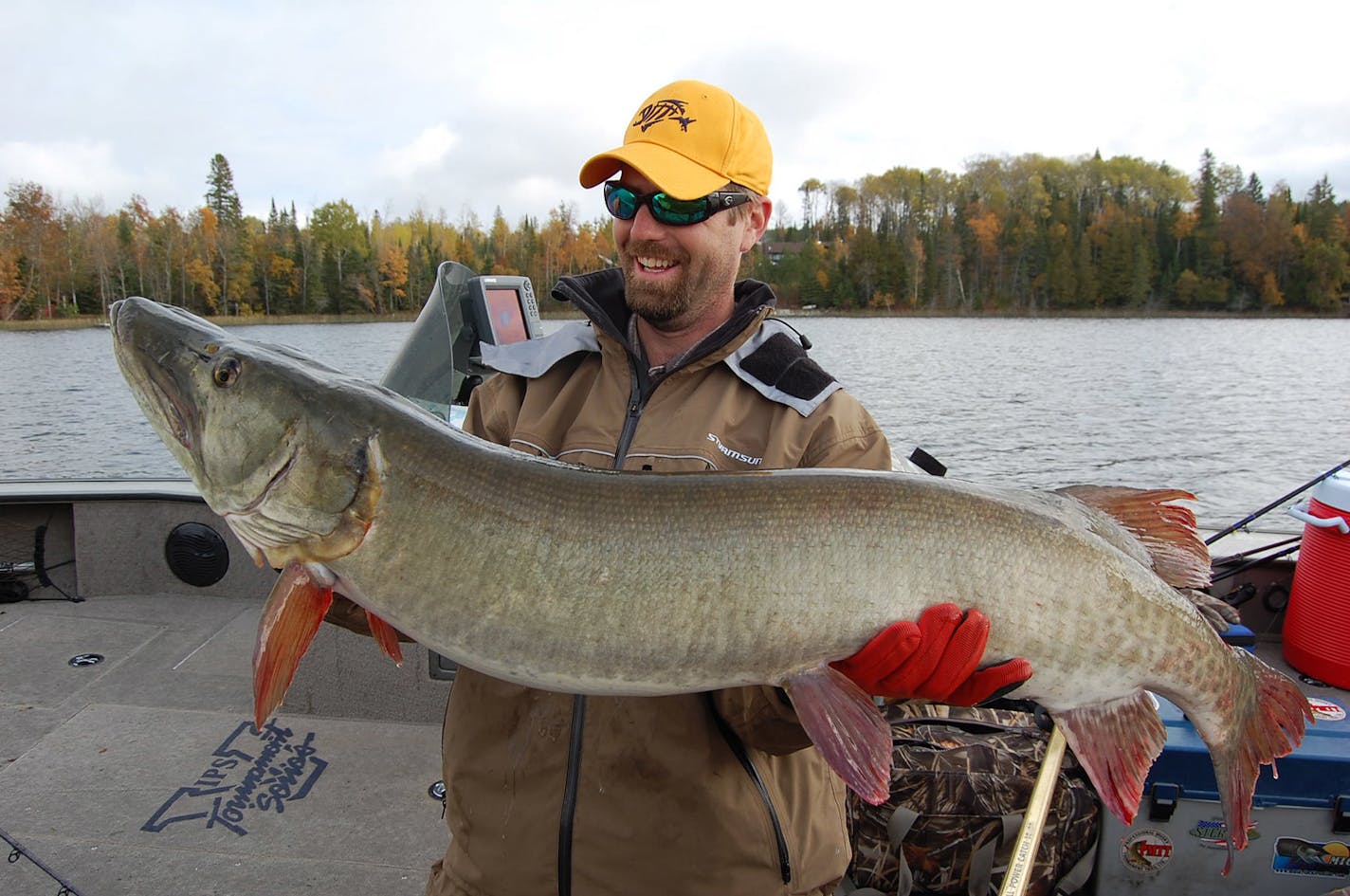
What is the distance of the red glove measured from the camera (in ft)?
5.49

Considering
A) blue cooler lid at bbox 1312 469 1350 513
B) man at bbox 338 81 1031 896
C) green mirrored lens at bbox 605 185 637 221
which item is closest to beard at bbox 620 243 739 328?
man at bbox 338 81 1031 896

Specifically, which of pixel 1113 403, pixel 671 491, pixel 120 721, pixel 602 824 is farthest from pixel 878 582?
pixel 1113 403

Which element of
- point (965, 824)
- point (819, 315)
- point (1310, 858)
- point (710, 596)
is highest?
point (819, 315)

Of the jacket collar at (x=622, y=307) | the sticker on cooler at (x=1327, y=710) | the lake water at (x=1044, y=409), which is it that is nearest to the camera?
the jacket collar at (x=622, y=307)

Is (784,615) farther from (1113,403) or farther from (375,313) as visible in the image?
(375,313)

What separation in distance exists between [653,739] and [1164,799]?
74.2 inches

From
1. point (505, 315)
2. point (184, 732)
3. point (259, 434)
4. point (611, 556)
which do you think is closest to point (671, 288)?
point (611, 556)

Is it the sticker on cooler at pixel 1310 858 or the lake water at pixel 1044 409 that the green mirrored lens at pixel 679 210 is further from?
the lake water at pixel 1044 409

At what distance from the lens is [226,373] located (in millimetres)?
1817

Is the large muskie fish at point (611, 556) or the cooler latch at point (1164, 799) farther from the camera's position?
the cooler latch at point (1164, 799)

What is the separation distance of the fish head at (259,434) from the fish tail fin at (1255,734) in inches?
77.0

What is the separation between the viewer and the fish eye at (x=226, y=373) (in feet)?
5.94

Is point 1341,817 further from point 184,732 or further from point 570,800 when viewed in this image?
point 184,732

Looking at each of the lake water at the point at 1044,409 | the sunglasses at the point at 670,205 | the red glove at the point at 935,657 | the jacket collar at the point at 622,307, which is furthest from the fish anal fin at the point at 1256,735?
the lake water at the point at 1044,409
